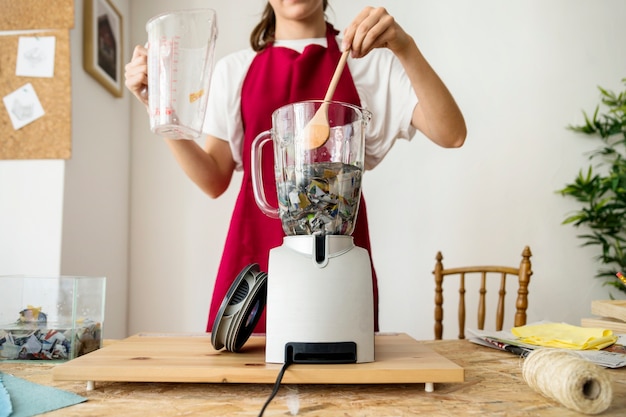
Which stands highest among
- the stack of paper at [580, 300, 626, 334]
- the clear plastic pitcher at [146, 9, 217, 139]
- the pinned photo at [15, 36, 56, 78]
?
the pinned photo at [15, 36, 56, 78]

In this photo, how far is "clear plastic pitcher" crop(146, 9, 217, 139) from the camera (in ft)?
2.48

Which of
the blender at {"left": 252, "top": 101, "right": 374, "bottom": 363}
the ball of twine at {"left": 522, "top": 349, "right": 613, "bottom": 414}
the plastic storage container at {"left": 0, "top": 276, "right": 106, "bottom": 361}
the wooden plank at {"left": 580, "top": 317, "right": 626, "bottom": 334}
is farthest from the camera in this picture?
the wooden plank at {"left": 580, "top": 317, "right": 626, "bottom": 334}

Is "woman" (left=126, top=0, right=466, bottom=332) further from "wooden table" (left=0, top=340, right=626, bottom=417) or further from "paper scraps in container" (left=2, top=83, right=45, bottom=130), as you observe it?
"paper scraps in container" (left=2, top=83, right=45, bottom=130)

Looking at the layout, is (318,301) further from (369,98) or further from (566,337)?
(369,98)

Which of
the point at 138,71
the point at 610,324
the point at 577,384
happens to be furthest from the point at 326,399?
the point at 610,324

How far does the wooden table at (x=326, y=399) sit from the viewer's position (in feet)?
1.65

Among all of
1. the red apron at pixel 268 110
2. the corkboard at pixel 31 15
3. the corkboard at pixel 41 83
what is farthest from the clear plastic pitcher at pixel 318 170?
the corkboard at pixel 31 15

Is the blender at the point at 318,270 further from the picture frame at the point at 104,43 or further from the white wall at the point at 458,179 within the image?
the white wall at the point at 458,179

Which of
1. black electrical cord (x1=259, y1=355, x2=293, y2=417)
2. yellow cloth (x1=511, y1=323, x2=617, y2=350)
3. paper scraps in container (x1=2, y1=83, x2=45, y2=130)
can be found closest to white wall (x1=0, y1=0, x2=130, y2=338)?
paper scraps in container (x1=2, y1=83, x2=45, y2=130)

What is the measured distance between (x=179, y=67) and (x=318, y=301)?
16.6 inches

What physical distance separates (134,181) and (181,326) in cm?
70

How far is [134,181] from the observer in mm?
2344

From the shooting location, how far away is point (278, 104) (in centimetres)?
119

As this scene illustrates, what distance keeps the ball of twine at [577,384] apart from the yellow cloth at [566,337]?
1.01 feet
